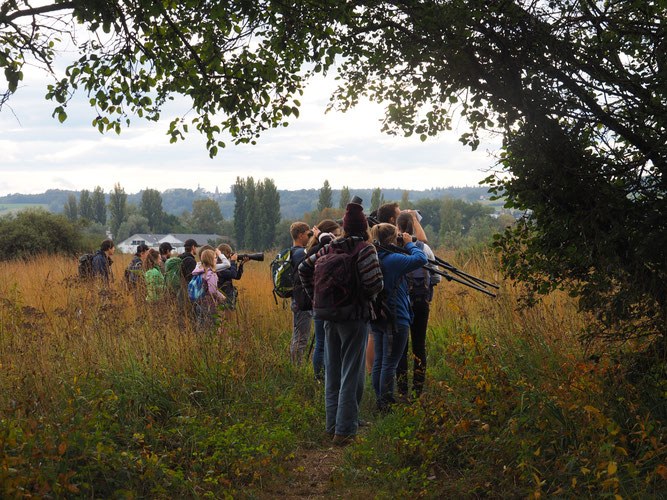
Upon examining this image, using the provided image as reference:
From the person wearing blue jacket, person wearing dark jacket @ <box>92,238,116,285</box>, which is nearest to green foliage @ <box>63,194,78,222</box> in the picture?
person wearing dark jacket @ <box>92,238,116,285</box>

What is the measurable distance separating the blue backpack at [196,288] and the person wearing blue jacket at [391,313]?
2.47 meters

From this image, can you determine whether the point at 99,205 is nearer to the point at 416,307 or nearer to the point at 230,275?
the point at 230,275

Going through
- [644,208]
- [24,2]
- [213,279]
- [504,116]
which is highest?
[24,2]

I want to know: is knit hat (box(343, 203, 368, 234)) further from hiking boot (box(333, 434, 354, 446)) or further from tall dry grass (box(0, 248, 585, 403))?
hiking boot (box(333, 434, 354, 446))

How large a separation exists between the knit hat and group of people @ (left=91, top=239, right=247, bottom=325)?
2.18 meters

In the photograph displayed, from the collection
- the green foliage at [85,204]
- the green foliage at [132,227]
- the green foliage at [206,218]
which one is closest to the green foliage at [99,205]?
the green foliage at [85,204]

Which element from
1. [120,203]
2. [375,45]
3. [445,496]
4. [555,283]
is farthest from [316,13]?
[120,203]

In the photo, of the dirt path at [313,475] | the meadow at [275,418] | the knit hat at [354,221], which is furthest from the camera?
the knit hat at [354,221]

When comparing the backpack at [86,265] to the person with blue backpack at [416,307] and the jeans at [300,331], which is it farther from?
the person with blue backpack at [416,307]

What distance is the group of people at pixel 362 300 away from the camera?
4.88 metres

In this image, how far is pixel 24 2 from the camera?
441 cm

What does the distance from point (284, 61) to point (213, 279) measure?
110 inches

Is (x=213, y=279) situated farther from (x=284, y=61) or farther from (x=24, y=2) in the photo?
(x=24, y=2)

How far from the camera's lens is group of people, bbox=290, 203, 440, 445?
488 cm
